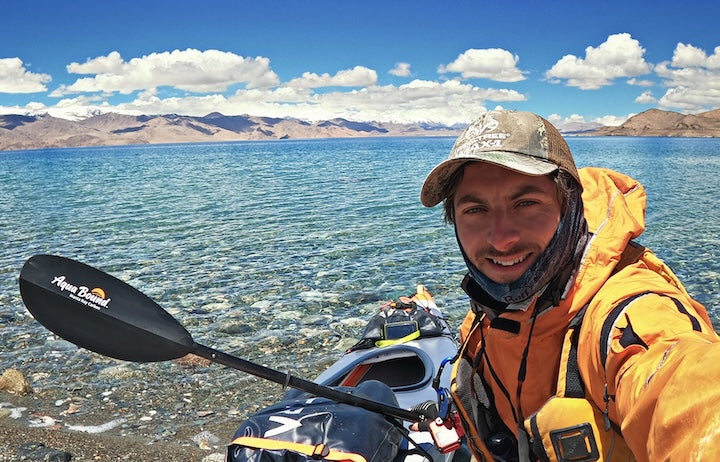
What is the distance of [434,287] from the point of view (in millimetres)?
11570

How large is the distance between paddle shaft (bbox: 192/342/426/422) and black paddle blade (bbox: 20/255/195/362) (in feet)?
0.89

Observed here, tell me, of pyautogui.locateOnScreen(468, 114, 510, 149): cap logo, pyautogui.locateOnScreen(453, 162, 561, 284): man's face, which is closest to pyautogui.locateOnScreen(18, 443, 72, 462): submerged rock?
pyautogui.locateOnScreen(453, 162, 561, 284): man's face

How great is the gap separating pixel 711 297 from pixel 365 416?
9437 millimetres

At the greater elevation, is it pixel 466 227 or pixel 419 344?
pixel 466 227

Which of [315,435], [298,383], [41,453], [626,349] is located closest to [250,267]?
[41,453]

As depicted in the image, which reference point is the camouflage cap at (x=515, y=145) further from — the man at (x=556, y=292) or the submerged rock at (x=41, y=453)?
the submerged rock at (x=41, y=453)

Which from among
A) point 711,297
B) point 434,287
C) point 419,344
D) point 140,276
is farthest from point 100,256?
point 711,297

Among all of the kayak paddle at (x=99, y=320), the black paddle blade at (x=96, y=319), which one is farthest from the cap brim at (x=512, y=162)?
the black paddle blade at (x=96, y=319)

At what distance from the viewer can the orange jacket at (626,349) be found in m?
1.36

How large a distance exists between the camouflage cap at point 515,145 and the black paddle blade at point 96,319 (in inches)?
103

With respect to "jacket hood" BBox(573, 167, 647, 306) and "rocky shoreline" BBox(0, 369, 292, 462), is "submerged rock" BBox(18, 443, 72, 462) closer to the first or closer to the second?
"rocky shoreline" BBox(0, 369, 292, 462)

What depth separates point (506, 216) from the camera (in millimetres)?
2381

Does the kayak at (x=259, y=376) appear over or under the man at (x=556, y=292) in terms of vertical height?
under

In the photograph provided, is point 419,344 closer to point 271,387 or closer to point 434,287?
point 271,387
